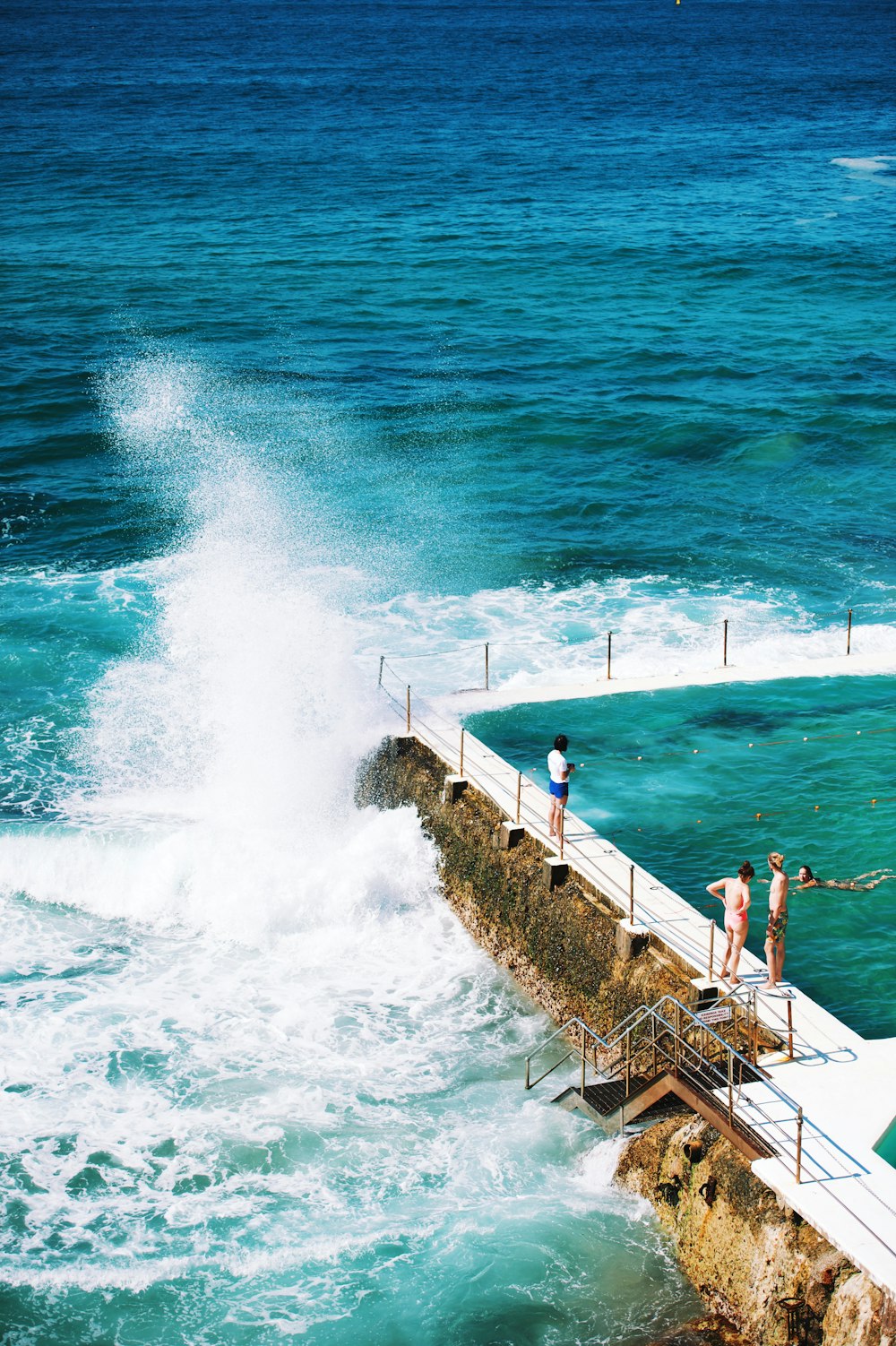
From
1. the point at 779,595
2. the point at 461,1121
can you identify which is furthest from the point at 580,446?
the point at 461,1121

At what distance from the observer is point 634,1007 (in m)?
13.7

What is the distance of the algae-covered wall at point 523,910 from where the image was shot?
14.1 metres

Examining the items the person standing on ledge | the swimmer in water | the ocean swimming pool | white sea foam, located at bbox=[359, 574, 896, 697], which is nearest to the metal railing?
the ocean swimming pool

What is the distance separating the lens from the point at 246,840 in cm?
1898

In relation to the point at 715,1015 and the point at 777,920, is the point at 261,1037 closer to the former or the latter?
the point at 715,1015

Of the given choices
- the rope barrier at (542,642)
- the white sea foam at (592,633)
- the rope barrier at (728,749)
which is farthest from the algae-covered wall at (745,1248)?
the rope barrier at (542,642)

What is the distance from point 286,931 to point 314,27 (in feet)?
512

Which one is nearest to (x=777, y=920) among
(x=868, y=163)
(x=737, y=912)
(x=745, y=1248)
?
(x=737, y=912)

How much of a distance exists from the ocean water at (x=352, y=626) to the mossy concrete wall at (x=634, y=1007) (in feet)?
1.26

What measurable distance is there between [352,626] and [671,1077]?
47.3 feet

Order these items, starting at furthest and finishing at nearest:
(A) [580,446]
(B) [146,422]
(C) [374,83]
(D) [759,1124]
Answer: (C) [374,83] → (B) [146,422] → (A) [580,446] → (D) [759,1124]

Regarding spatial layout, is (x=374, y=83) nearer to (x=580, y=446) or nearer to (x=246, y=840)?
(x=580, y=446)

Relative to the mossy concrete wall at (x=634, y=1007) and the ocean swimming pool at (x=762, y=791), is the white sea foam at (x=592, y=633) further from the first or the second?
the mossy concrete wall at (x=634, y=1007)

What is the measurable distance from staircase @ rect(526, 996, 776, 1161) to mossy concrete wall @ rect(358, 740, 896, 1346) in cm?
23
